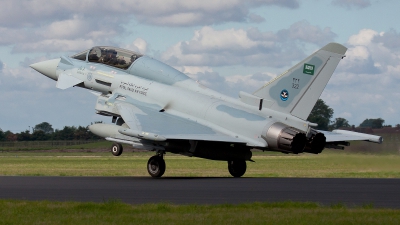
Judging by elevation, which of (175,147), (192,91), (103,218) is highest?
(192,91)

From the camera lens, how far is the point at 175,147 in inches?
878

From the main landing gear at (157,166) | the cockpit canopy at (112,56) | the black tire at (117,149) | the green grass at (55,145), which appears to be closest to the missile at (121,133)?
the black tire at (117,149)

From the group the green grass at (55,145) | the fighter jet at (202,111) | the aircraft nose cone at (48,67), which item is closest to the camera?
the fighter jet at (202,111)

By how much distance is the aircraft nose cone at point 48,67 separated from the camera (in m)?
26.3

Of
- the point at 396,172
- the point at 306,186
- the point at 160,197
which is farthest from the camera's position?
the point at 396,172

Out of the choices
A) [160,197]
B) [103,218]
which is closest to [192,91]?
[160,197]

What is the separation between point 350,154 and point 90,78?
9919 millimetres

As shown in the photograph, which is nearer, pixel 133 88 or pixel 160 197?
pixel 160 197

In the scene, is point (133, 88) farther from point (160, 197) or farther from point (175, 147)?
point (160, 197)

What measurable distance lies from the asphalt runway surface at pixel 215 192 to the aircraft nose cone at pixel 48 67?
7.20 meters

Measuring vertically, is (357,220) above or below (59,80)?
below

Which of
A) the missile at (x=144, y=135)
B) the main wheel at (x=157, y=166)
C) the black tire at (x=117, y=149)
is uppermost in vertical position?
the missile at (x=144, y=135)

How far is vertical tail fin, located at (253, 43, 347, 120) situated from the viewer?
71.1 ft

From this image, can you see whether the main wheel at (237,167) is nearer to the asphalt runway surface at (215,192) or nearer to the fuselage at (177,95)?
the fuselage at (177,95)
